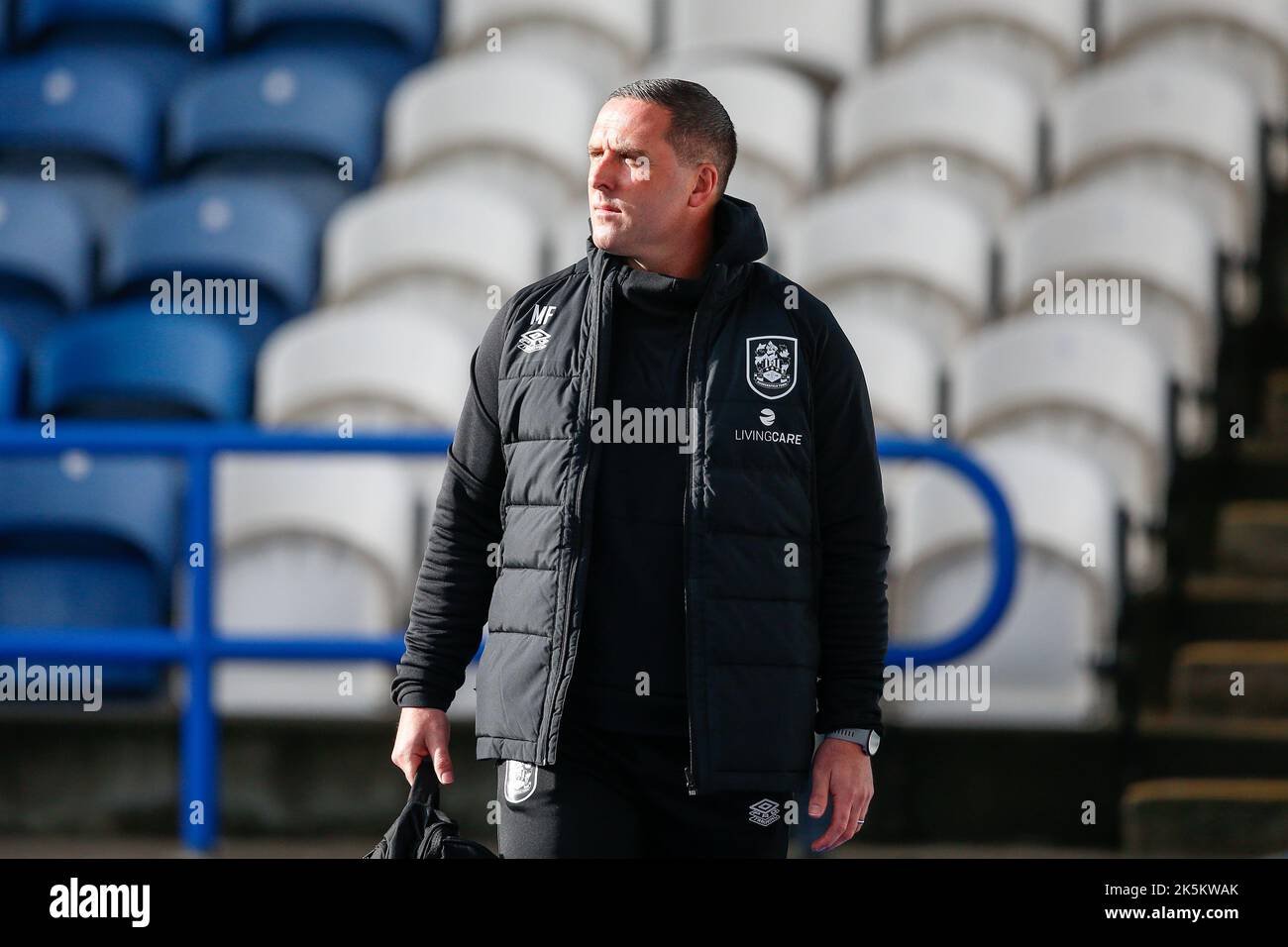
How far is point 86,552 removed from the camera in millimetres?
4020

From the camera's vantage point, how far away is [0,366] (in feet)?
14.1

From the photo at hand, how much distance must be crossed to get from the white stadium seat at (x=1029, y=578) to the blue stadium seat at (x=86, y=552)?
64.0 inches

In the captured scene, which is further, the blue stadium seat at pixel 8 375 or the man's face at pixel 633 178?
the blue stadium seat at pixel 8 375

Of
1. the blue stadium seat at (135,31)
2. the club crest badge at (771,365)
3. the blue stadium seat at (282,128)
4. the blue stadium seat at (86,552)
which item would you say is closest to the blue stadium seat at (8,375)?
the blue stadium seat at (86,552)

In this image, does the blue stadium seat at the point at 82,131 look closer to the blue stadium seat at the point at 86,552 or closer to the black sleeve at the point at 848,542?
the blue stadium seat at the point at 86,552

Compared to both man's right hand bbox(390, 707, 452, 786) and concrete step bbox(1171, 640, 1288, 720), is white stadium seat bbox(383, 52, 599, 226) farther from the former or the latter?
man's right hand bbox(390, 707, 452, 786)

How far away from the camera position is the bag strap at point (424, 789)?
1.74 meters

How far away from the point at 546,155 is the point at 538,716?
3636mm

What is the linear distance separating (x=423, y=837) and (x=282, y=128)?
151 inches

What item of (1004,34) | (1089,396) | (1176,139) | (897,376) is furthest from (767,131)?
(1089,396)
